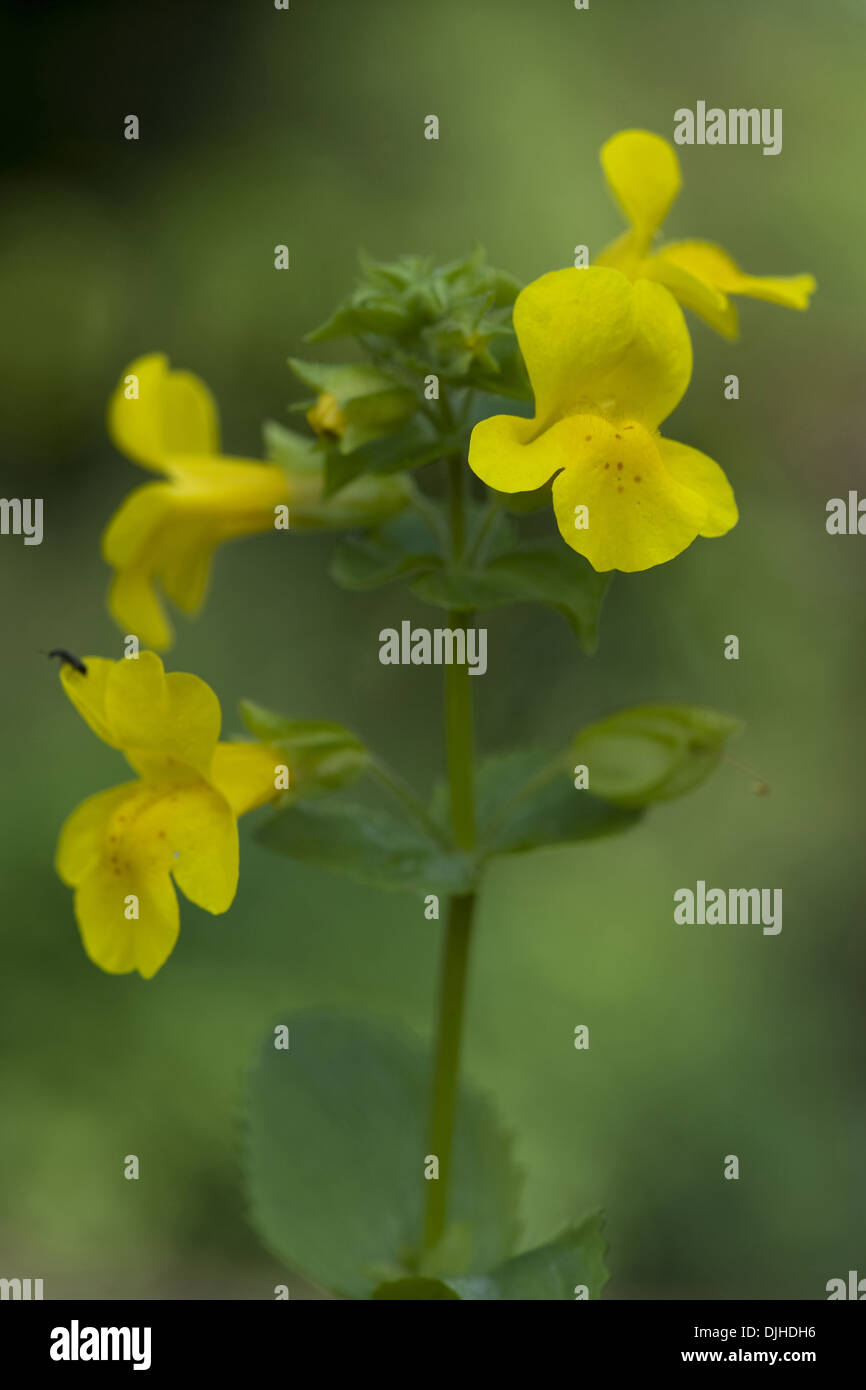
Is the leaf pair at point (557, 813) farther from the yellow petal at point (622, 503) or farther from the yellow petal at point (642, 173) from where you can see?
the yellow petal at point (642, 173)

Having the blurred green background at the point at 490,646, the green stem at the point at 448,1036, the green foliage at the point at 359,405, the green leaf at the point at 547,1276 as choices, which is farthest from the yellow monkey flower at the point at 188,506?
the blurred green background at the point at 490,646

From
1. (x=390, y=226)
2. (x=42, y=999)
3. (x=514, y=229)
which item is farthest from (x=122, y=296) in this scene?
(x=42, y=999)

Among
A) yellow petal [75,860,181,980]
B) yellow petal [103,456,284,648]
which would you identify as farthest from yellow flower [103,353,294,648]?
yellow petal [75,860,181,980]

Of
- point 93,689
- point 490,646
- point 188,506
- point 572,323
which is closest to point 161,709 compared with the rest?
point 93,689

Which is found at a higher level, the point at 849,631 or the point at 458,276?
the point at 849,631

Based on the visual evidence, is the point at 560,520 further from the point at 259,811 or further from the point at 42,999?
the point at 42,999

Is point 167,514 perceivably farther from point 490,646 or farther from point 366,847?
point 490,646

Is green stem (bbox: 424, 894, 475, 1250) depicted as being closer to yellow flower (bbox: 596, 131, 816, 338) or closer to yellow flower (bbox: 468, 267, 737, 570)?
yellow flower (bbox: 468, 267, 737, 570)
